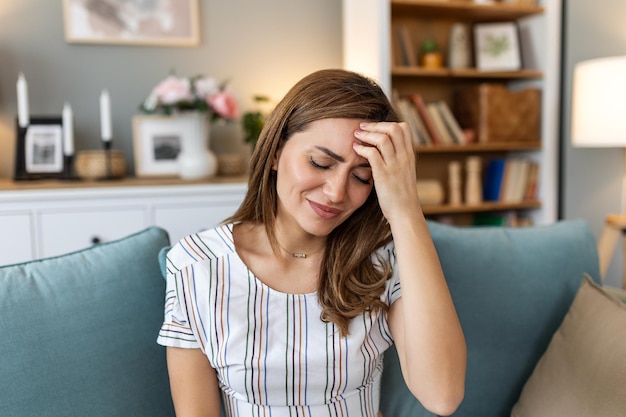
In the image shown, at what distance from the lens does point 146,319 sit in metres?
1.17

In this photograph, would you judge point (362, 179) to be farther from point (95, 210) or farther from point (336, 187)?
point (95, 210)

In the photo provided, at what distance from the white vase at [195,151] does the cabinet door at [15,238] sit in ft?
2.24

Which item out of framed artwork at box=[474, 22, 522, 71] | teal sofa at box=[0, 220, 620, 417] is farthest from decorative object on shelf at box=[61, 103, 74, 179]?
framed artwork at box=[474, 22, 522, 71]

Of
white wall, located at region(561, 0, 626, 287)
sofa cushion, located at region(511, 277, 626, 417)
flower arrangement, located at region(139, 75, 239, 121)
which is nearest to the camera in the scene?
sofa cushion, located at region(511, 277, 626, 417)

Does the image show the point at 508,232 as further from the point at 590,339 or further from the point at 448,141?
the point at 448,141

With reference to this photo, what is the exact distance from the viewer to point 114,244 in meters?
1.25

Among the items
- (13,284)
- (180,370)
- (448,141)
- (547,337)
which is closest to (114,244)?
(13,284)

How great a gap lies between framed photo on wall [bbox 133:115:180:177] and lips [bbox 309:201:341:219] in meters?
1.81

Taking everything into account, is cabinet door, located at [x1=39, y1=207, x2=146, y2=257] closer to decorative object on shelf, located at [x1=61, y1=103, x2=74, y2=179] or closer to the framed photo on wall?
decorative object on shelf, located at [x1=61, y1=103, x2=74, y2=179]

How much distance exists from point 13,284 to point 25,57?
1.96m

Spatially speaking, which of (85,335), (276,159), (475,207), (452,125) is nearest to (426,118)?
(452,125)

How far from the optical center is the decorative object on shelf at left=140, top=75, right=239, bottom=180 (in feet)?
8.07

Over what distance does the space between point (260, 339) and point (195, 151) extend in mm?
1647

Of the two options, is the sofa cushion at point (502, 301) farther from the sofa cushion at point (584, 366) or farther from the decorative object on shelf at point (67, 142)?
the decorative object on shelf at point (67, 142)
